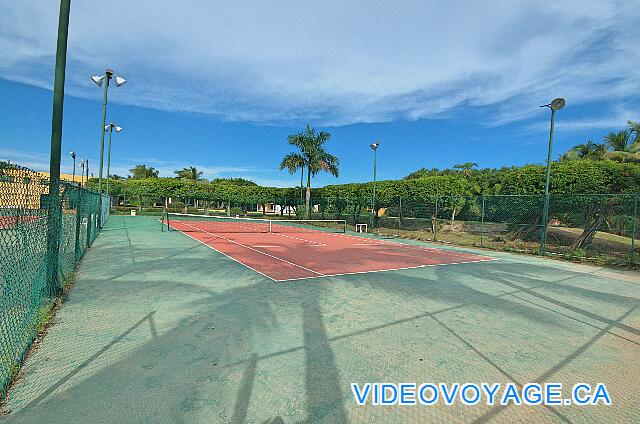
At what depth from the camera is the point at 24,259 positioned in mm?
3938

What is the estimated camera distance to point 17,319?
153 inches

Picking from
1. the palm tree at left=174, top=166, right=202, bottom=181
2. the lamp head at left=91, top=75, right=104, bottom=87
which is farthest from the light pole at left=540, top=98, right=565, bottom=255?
the palm tree at left=174, top=166, right=202, bottom=181

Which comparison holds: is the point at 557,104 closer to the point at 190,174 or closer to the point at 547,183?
the point at 547,183

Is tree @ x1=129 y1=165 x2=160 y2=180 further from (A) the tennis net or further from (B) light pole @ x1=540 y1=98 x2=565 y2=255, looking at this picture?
(B) light pole @ x1=540 y1=98 x2=565 y2=255

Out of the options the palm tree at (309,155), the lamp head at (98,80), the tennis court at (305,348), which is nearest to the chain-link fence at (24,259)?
the tennis court at (305,348)

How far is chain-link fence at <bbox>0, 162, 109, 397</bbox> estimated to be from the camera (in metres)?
3.15

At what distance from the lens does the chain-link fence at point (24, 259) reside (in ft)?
10.3

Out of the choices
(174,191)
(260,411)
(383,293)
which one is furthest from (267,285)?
(174,191)

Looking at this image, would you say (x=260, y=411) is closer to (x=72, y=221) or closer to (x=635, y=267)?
(x=72, y=221)

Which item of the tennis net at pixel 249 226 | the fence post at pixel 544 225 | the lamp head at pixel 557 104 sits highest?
the lamp head at pixel 557 104

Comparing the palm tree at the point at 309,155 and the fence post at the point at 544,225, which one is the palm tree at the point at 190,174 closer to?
the palm tree at the point at 309,155

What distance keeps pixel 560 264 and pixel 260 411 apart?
41.6ft

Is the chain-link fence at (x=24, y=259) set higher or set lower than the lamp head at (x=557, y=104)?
lower

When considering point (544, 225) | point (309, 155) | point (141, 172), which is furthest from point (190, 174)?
point (544, 225)
